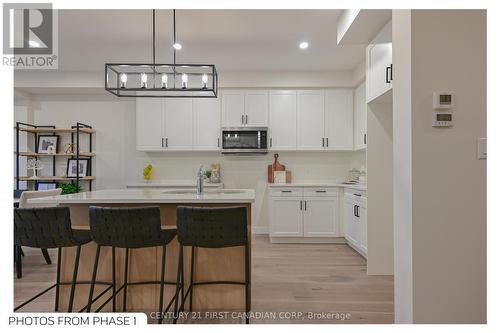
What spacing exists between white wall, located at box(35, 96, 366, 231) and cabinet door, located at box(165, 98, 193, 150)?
1.28 feet

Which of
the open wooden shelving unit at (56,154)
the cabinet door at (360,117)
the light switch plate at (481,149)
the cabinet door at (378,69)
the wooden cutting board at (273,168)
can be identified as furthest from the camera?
the wooden cutting board at (273,168)

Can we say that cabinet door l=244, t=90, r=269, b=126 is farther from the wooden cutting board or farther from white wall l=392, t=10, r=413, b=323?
white wall l=392, t=10, r=413, b=323

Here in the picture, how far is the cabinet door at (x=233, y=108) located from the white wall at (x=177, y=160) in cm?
68

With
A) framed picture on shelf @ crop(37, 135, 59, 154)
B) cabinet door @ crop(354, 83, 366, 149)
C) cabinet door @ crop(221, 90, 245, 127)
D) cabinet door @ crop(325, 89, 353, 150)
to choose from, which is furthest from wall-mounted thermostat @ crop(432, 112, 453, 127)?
framed picture on shelf @ crop(37, 135, 59, 154)

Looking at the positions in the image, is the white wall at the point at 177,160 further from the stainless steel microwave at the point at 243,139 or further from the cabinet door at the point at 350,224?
the cabinet door at the point at 350,224

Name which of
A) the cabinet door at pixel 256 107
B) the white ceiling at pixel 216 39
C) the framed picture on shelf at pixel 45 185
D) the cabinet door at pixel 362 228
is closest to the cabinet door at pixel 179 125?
the white ceiling at pixel 216 39

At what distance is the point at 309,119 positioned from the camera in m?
5.05

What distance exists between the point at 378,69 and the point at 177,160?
3534mm

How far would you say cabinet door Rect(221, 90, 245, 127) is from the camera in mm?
5027

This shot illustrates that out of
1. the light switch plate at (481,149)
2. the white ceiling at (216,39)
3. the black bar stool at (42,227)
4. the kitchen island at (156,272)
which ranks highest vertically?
the white ceiling at (216,39)

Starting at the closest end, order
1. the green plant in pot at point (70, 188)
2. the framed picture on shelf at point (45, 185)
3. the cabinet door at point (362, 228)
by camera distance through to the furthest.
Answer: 1. the cabinet door at point (362, 228)
2. the green plant in pot at point (70, 188)
3. the framed picture on shelf at point (45, 185)

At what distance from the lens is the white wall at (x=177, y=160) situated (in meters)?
5.39

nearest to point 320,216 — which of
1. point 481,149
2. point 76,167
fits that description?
point 481,149
